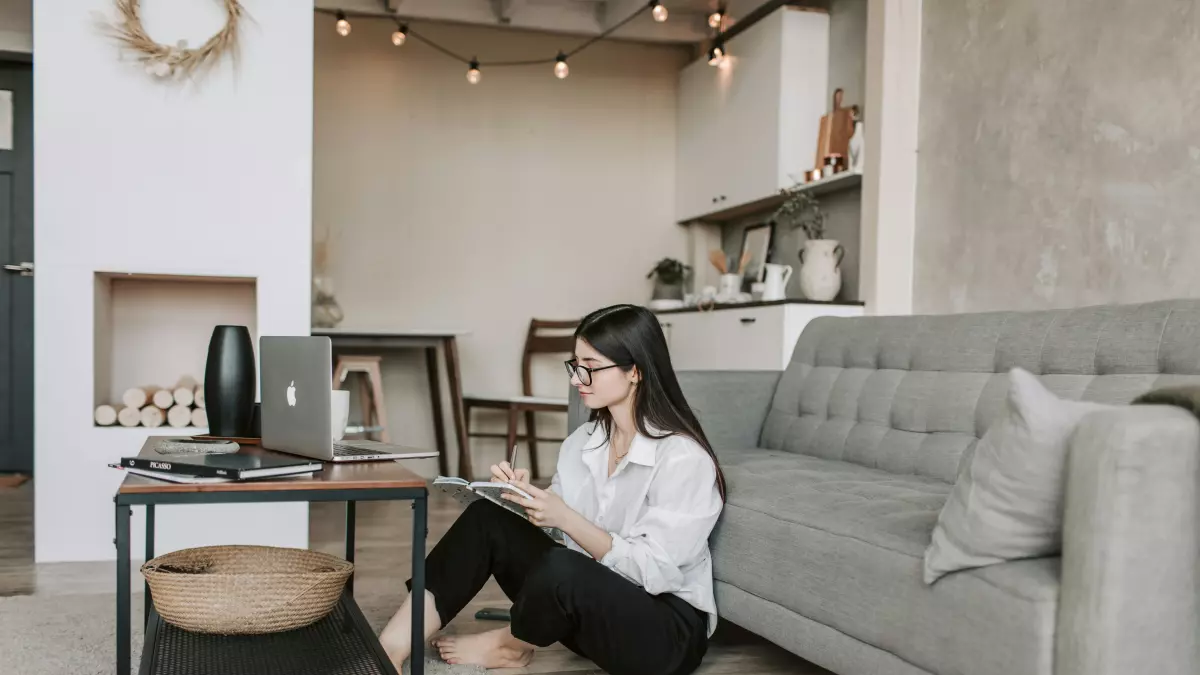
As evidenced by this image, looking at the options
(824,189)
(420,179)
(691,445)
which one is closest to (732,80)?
(824,189)

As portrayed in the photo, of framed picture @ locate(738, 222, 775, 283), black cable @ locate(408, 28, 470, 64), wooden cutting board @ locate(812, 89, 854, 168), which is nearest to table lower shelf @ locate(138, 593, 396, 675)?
wooden cutting board @ locate(812, 89, 854, 168)

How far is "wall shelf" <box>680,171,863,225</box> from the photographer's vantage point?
4379 mm

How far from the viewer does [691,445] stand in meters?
2.11

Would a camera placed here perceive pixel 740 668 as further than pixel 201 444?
Yes

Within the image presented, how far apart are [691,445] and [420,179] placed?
4120mm

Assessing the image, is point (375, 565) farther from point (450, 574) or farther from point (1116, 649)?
point (1116, 649)

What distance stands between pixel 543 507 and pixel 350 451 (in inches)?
19.4

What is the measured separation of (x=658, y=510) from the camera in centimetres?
205

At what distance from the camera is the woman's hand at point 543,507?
6.25 feet

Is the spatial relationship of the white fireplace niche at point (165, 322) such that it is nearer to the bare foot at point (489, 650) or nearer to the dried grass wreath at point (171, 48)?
the dried grass wreath at point (171, 48)

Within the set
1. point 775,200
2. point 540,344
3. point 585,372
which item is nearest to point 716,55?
point 775,200

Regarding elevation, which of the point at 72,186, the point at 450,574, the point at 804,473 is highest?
the point at 72,186

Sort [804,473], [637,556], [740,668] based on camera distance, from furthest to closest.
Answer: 1. [804,473]
2. [740,668]
3. [637,556]

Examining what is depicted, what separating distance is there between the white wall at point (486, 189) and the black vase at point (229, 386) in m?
3.16
